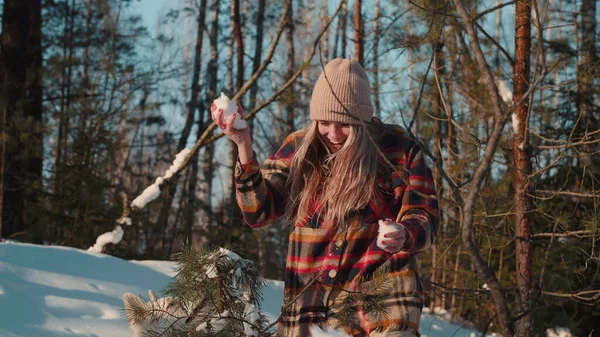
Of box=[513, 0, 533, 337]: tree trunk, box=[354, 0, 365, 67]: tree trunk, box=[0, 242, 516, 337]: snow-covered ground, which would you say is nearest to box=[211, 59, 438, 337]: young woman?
box=[0, 242, 516, 337]: snow-covered ground

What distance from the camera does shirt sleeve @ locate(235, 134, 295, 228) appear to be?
105 inches

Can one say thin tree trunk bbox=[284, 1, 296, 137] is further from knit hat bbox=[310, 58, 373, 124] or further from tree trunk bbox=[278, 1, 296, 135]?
knit hat bbox=[310, 58, 373, 124]

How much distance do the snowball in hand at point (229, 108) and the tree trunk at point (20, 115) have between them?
7.23 metres

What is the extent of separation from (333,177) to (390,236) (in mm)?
533

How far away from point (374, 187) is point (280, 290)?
3512 mm

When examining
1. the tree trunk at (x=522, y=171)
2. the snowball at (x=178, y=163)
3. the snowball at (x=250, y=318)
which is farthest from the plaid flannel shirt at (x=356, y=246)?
the snowball at (x=178, y=163)

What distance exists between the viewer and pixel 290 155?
2883 mm

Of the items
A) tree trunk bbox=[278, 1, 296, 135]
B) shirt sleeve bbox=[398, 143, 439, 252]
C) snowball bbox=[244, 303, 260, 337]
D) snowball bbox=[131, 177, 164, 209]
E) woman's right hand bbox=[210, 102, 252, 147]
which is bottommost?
snowball bbox=[244, 303, 260, 337]

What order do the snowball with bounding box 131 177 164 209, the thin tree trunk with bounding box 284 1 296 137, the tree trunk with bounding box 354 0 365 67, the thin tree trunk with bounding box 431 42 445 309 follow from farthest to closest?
the tree trunk with bounding box 354 0 365 67 < the thin tree trunk with bounding box 284 1 296 137 < the snowball with bounding box 131 177 164 209 < the thin tree trunk with bounding box 431 42 445 309

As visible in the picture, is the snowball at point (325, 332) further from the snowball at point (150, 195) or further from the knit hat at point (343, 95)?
the snowball at point (150, 195)

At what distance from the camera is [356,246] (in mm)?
2654

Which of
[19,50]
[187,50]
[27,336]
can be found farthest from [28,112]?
[187,50]

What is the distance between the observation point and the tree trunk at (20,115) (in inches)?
370

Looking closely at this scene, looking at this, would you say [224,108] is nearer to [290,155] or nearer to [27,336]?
Answer: [290,155]
